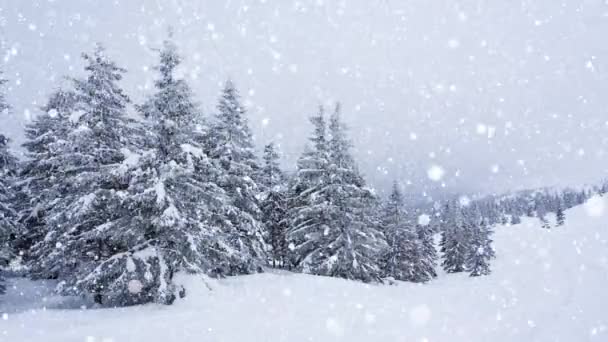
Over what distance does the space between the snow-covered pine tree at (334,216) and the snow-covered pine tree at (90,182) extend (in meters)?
10.9

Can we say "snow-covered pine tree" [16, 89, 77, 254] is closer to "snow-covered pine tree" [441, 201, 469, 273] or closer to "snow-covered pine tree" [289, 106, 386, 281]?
"snow-covered pine tree" [289, 106, 386, 281]

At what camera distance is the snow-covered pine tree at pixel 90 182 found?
1488cm

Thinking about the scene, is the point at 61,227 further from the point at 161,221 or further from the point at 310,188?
the point at 310,188

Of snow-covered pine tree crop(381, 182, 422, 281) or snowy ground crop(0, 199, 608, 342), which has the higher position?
snow-covered pine tree crop(381, 182, 422, 281)

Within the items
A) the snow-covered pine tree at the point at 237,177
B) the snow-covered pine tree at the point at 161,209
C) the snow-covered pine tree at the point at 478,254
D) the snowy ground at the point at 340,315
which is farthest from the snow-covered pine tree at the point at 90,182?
the snow-covered pine tree at the point at 478,254

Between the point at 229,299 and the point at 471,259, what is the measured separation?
45.7 meters

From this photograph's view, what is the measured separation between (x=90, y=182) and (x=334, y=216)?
13.1 meters

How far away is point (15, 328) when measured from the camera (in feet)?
30.9

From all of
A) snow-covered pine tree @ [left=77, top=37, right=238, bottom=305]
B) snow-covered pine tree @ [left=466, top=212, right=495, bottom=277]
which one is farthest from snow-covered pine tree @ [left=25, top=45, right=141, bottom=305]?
snow-covered pine tree @ [left=466, top=212, right=495, bottom=277]

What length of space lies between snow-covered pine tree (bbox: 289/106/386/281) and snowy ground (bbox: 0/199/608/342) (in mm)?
6652

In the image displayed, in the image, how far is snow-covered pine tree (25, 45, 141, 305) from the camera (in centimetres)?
1488

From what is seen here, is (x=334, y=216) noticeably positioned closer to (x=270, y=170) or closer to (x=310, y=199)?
(x=310, y=199)

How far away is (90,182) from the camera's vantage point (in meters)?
16.0

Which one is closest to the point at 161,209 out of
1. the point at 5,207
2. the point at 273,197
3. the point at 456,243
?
the point at 5,207
